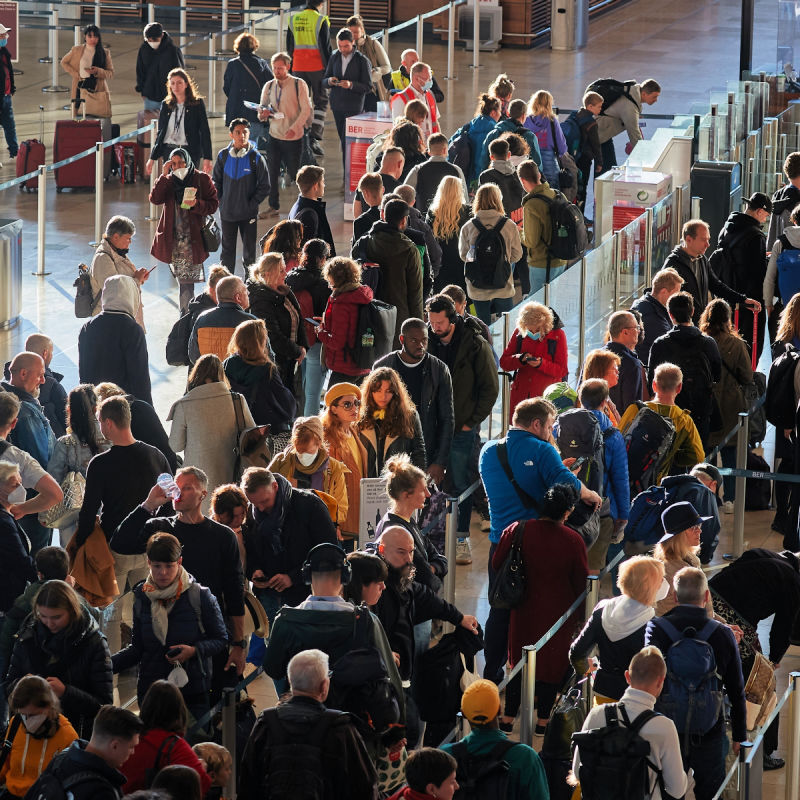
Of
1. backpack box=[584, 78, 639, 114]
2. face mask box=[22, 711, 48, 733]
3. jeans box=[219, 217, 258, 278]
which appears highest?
backpack box=[584, 78, 639, 114]

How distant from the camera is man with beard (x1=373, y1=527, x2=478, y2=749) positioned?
7473mm

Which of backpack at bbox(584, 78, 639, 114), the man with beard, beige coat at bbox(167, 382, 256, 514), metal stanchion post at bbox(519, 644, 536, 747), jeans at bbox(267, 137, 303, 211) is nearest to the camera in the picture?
metal stanchion post at bbox(519, 644, 536, 747)

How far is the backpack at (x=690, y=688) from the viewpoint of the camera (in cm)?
713

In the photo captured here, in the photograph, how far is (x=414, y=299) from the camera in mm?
12250

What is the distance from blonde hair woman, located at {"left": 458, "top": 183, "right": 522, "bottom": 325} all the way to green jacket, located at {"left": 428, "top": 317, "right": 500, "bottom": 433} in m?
2.51

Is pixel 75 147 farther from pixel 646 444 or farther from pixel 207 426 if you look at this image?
pixel 646 444

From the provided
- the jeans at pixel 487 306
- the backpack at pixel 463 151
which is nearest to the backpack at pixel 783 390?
the jeans at pixel 487 306

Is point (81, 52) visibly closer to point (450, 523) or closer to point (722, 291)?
point (722, 291)

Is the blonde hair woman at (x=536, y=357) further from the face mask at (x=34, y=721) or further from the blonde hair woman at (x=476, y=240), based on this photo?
the face mask at (x=34, y=721)

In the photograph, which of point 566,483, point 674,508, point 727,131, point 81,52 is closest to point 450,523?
point 566,483

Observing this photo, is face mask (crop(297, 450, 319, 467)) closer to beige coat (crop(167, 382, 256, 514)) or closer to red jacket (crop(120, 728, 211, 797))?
beige coat (crop(167, 382, 256, 514))

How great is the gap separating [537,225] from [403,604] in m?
7.23

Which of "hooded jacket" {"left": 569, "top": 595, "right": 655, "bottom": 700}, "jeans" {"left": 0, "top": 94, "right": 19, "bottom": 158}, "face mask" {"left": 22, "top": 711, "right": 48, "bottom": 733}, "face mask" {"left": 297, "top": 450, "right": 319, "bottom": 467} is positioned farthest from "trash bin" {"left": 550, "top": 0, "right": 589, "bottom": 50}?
"face mask" {"left": 22, "top": 711, "right": 48, "bottom": 733}

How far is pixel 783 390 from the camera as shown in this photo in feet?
36.4
